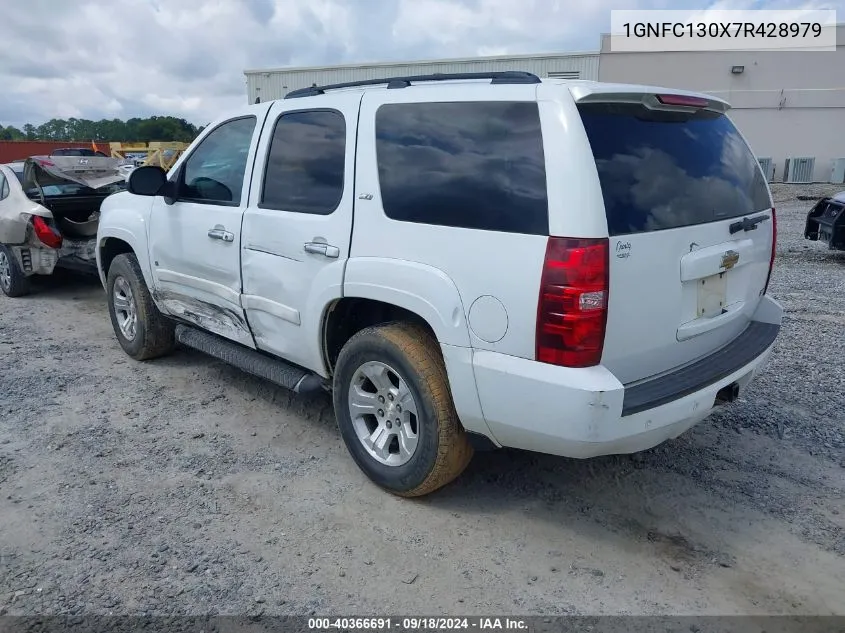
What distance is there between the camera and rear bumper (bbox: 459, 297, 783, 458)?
104 inches

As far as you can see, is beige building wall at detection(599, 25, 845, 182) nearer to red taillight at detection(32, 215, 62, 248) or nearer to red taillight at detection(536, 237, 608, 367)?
red taillight at detection(32, 215, 62, 248)

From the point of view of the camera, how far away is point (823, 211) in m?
10.1

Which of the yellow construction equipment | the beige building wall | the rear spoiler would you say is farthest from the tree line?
the rear spoiler

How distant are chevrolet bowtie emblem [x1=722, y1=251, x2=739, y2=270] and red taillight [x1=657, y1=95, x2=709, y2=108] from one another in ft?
2.38

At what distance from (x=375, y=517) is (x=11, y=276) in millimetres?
6892

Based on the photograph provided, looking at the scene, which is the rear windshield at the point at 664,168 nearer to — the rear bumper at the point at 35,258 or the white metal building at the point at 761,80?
the rear bumper at the point at 35,258

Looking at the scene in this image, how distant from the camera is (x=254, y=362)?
13.9ft

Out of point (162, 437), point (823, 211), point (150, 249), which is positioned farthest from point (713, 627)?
point (823, 211)

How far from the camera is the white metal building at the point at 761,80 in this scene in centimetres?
2894

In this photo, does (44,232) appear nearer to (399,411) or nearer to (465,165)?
(399,411)

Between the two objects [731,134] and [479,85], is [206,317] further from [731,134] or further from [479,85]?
[731,134]

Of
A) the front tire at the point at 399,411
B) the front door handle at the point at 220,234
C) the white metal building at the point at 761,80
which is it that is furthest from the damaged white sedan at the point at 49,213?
the white metal building at the point at 761,80

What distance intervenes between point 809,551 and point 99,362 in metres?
5.33

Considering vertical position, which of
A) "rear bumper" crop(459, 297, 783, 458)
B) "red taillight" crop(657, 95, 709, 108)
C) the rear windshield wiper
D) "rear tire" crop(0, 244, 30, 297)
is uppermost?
"red taillight" crop(657, 95, 709, 108)
